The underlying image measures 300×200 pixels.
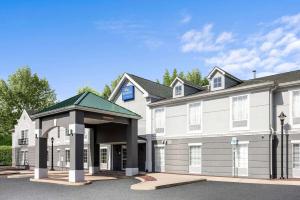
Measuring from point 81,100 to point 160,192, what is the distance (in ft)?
32.9

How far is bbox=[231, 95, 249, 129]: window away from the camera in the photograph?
2542 cm

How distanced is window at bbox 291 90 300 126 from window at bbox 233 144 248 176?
3.68 m

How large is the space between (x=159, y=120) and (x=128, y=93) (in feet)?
14.1

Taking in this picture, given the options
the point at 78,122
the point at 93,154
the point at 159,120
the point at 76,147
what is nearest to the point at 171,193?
the point at 76,147

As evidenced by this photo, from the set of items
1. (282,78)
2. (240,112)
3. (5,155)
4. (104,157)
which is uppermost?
(282,78)

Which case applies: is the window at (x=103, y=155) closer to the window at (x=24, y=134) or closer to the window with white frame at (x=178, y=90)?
the window with white frame at (x=178, y=90)

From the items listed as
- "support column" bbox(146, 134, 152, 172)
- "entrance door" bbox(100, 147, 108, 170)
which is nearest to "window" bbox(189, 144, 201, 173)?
"support column" bbox(146, 134, 152, 172)

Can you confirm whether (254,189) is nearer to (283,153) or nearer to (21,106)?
(283,153)

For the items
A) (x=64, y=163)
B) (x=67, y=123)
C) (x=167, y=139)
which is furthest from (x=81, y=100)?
(x=64, y=163)

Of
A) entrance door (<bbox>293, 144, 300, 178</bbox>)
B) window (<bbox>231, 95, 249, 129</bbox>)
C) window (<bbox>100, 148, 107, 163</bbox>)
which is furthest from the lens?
window (<bbox>100, 148, 107, 163</bbox>)

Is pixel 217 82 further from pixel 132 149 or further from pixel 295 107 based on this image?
pixel 132 149

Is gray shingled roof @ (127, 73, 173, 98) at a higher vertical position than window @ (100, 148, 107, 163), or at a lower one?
higher

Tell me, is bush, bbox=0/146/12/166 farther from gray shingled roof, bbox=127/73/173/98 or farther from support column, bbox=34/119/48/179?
gray shingled roof, bbox=127/73/173/98

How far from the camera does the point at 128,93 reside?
34000mm
